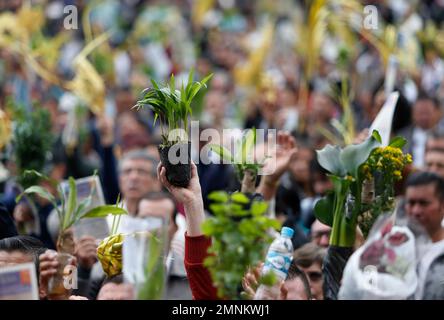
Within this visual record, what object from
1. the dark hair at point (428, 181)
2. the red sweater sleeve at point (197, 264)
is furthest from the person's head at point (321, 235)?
the red sweater sleeve at point (197, 264)

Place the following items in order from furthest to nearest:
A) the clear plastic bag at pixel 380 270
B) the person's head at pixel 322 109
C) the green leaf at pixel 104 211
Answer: the person's head at pixel 322 109 < the green leaf at pixel 104 211 < the clear plastic bag at pixel 380 270

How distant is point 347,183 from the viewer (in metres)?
4.14

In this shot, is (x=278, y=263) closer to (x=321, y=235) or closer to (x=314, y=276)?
(x=314, y=276)

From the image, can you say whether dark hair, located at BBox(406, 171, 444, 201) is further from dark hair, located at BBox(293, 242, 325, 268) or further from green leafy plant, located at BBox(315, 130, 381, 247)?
green leafy plant, located at BBox(315, 130, 381, 247)

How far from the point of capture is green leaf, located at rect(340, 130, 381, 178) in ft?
13.4

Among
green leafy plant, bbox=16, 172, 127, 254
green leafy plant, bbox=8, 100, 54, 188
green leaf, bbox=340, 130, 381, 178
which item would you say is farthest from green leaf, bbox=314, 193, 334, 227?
A: green leafy plant, bbox=8, 100, 54, 188

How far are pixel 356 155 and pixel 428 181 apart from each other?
1.45 meters

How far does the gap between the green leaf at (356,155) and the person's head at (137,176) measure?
8.68ft

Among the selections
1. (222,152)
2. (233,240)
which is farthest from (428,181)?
(233,240)

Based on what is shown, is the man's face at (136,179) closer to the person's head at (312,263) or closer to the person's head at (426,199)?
the person's head at (312,263)

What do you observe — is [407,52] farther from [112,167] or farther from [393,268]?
[393,268]

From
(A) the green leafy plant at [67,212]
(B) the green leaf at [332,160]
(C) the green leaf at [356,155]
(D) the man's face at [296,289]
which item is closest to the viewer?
(C) the green leaf at [356,155]

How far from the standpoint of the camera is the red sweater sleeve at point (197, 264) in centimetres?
379

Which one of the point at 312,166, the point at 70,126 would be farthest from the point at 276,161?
the point at 70,126
